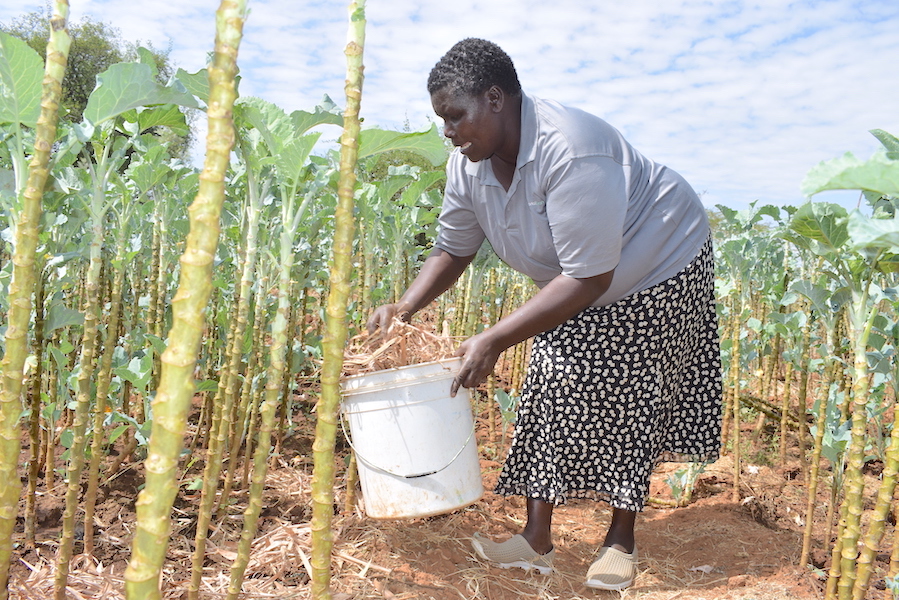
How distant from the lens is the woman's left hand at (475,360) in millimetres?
1874

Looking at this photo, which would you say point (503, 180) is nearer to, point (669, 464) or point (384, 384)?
point (384, 384)

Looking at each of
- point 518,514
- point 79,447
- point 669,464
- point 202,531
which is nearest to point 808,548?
point 518,514

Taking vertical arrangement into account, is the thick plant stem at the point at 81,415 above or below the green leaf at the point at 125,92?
below

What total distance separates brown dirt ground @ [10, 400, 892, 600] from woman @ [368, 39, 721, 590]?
0.58 feet

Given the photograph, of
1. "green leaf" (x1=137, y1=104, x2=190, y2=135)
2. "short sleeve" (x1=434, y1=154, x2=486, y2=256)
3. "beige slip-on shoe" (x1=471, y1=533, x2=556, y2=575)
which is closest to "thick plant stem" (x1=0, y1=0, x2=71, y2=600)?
"green leaf" (x1=137, y1=104, x2=190, y2=135)

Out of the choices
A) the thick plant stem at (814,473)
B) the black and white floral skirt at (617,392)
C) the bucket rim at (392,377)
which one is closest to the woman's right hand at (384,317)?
the bucket rim at (392,377)

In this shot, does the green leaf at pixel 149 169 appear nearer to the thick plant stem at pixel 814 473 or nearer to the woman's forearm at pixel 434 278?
the woman's forearm at pixel 434 278

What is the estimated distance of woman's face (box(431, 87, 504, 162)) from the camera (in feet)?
6.37

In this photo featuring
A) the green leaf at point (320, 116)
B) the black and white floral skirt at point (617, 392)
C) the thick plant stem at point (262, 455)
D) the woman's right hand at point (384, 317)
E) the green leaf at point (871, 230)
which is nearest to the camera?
the green leaf at point (871, 230)

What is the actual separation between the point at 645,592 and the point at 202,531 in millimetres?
1566

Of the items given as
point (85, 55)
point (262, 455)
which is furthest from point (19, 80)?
point (85, 55)

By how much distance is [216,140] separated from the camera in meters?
0.88

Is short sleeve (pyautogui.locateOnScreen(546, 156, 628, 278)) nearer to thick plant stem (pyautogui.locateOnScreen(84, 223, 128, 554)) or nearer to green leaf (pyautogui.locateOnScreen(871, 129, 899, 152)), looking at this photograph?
green leaf (pyautogui.locateOnScreen(871, 129, 899, 152))

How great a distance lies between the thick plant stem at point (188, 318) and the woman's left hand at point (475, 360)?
3.51 ft
